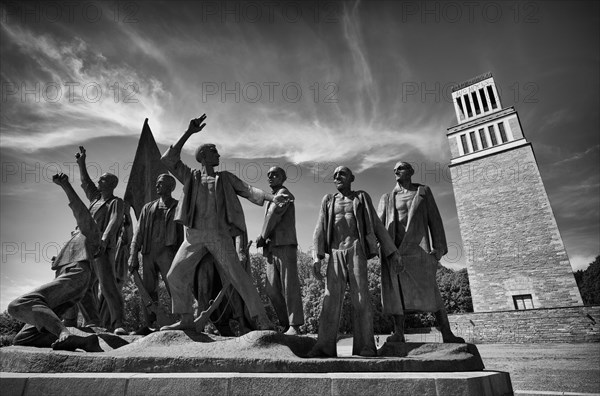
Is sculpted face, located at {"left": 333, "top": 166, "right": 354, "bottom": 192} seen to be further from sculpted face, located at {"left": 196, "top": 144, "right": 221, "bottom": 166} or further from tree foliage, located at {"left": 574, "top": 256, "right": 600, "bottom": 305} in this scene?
tree foliage, located at {"left": 574, "top": 256, "right": 600, "bottom": 305}

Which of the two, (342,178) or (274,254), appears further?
(274,254)

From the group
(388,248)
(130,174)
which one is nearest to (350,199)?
(388,248)

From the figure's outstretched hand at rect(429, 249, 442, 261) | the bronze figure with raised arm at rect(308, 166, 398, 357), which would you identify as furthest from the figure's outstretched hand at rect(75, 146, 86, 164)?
the figure's outstretched hand at rect(429, 249, 442, 261)

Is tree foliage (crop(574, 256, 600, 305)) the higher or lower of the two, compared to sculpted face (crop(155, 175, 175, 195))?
lower

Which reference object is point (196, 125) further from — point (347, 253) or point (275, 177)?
point (347, 253)

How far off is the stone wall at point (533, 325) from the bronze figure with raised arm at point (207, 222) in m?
26.6

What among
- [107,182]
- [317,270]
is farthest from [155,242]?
[317,270]

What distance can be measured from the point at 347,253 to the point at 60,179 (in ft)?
15.2

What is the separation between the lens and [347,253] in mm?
5238

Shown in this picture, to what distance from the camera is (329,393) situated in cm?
339

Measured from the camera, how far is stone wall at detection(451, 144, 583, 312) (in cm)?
3047

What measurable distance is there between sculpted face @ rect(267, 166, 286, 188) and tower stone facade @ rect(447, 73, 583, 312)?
106 feet

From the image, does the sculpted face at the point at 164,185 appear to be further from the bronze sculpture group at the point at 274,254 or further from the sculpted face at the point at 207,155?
the sculpted face at the point at 207,155

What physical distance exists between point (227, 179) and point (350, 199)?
2.02 m
